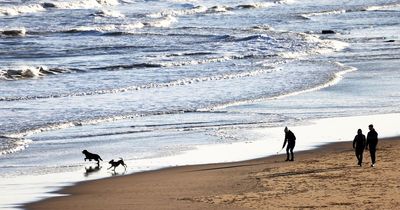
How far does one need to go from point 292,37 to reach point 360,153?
112 feet

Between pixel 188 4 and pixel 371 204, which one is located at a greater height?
pixel 188 4

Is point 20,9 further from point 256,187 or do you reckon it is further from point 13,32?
point 256,187

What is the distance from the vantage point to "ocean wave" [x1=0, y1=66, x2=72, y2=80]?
3697cm

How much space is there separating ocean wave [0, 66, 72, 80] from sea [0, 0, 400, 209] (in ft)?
0.25

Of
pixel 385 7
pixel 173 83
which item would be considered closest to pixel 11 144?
pixel 173 83

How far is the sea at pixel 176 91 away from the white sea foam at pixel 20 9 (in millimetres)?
7746

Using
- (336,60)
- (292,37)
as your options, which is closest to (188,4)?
(292,37)

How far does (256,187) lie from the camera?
17.1m

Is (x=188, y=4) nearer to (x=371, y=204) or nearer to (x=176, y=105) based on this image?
(x=176, y=105)

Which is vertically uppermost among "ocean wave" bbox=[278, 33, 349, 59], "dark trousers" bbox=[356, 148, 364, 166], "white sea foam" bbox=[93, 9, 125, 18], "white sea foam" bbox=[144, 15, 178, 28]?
"white sea foam" bbox=[93, 9, 125, 18]

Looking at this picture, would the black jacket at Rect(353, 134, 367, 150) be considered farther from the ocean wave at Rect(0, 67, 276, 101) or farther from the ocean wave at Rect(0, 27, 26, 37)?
the ocean wave at Rect(0, 27, 26, 37)

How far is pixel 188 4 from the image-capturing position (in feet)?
283

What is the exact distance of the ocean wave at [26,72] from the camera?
121 feet

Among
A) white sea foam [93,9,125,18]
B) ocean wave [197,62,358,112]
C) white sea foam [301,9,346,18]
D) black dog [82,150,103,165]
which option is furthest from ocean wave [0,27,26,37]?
black dog [82,150,103,165]
